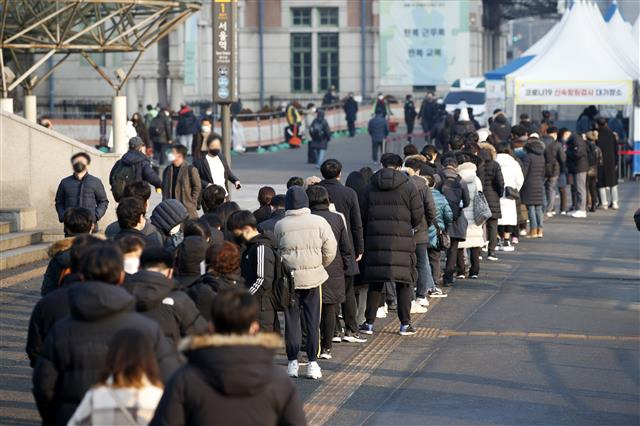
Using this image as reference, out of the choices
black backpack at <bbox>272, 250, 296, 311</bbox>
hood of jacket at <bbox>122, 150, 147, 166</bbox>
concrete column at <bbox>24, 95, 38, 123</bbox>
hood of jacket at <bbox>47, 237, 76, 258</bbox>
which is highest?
concrete column at <bbox>24, 95, 38, 123</bbox>

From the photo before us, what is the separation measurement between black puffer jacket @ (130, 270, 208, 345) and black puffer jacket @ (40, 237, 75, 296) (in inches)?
56.4

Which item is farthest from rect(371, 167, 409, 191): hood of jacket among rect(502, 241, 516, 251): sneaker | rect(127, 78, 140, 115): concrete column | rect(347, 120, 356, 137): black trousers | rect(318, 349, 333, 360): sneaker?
rect(347, 120, 356, 137): black trousers

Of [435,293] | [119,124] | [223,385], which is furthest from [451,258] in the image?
[223,385]

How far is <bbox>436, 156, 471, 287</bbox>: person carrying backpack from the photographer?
1627 centimetres

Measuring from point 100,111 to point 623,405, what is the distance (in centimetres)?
3185

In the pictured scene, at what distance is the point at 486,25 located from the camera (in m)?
60.8

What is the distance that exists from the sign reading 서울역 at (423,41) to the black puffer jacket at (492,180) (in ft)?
125

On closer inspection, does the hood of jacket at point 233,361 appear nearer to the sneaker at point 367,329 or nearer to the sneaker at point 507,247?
the sneaker at point 367,329

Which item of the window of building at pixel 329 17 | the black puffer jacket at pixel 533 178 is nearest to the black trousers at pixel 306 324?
Result: the black puffer jacket at pixel 533 178

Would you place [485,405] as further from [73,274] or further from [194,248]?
[73,274]

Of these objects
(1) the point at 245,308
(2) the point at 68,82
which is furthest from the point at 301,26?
(1) the point at 245,308

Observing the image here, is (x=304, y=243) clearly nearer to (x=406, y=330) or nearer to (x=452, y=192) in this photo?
(x=406, y=330)

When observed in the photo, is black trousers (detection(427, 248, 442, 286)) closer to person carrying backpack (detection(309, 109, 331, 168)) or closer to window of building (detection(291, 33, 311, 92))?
person carrying backpack (detection(309, 109, 331, 168))

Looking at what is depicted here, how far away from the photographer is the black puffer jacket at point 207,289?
8.59m
